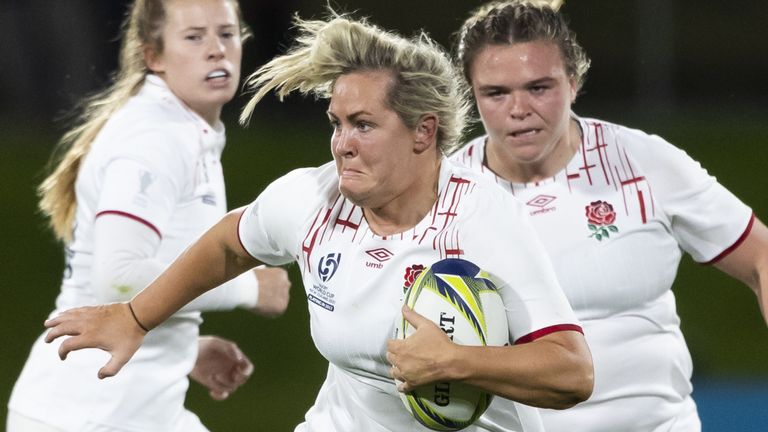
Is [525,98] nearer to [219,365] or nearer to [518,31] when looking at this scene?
[518,31]

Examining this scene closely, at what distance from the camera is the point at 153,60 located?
4.05 meters

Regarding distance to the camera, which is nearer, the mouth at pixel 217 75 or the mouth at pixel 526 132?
the mouth at pixel 526 132

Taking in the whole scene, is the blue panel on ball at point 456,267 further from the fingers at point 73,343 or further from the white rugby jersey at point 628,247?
the fingers at point 73,343

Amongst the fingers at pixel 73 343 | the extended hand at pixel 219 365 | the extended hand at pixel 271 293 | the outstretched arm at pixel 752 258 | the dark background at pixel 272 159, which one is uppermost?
the outstretched arm at pixel 752 258

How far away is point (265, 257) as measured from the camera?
3.23m

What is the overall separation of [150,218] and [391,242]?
37.8 inches

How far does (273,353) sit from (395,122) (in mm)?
4675

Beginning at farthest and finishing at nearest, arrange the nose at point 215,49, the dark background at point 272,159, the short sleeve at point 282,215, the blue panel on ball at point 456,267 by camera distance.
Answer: the dark background at point 272,159
the nose at point 215,49
the short sleeve at point 282,215
the blue panel on ball at point 456,267

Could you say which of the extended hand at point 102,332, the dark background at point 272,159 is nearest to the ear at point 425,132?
the extended hand at point 102,332

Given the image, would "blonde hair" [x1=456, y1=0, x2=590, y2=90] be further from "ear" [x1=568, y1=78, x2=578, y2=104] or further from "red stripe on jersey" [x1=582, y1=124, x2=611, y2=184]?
"red stripe on jersey" [x1=582, y1=124, x2=611, y2=184]

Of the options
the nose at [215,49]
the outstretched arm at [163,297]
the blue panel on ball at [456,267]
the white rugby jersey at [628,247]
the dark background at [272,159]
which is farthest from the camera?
the dark background at [272,159]

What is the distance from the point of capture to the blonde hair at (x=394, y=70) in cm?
287

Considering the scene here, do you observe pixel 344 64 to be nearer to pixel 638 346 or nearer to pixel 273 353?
pixel 638 346

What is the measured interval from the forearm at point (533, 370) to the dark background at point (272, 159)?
394cm
